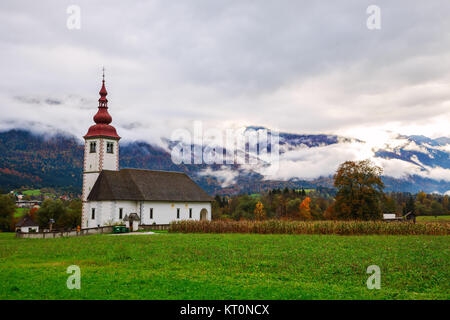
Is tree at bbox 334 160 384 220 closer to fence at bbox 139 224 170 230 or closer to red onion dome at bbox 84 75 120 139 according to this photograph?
fence at bbox 139 224 170 230

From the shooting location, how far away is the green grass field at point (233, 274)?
10.6m

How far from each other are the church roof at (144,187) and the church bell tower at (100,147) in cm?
245

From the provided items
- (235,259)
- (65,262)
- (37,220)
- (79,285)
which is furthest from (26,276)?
A: (37,220)

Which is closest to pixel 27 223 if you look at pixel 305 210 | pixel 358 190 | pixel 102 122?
pixel 102 122

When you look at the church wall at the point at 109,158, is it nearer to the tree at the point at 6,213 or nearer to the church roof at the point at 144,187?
the church roof at the point at 144,187

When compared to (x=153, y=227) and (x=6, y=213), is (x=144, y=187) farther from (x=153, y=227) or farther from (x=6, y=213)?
(x=6, y=213)

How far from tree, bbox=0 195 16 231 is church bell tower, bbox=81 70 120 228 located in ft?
81.8

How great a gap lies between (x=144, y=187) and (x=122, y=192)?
150 inches

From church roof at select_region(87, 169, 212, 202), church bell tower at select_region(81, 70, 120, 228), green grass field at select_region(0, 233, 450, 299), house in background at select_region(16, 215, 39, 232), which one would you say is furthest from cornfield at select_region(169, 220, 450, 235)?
house in background at select_region(16, 215, 39, 232)

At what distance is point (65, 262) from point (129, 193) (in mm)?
33094

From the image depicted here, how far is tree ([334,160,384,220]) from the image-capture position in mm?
51688
